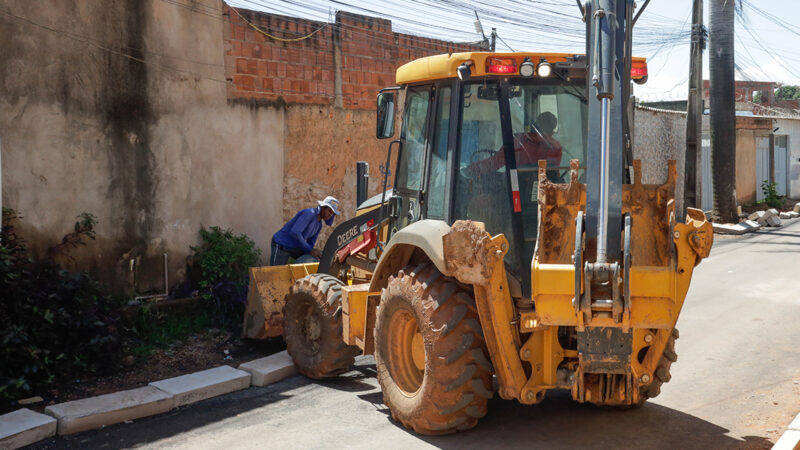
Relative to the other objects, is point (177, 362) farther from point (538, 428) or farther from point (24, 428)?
point (538, 428)

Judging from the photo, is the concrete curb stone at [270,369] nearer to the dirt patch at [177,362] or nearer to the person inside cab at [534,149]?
the dirt patch at [177,362]

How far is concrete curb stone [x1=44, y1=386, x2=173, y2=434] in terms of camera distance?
5.83 meters

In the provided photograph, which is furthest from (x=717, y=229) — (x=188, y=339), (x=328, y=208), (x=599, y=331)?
(x=599, y=331)

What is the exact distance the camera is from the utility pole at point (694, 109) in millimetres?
17078

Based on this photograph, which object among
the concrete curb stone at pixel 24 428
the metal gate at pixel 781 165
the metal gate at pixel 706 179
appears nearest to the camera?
the concrete curb stone at pixel 24 428

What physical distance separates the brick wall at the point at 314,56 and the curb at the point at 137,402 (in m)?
4.17

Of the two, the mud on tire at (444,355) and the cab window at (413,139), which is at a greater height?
the cab window at (413,139)

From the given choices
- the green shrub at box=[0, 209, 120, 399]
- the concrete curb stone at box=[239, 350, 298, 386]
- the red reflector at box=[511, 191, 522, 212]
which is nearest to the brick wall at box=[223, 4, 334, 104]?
the green shrub at box=[0, 209, 120, 399]

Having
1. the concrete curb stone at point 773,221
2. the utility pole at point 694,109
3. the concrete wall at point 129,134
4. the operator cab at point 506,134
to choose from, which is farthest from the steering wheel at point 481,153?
the concrete curb stone at point 773,221

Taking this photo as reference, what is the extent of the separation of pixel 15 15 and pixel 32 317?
2987 mm

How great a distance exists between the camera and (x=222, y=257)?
9453mm

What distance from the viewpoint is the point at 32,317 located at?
6.82m

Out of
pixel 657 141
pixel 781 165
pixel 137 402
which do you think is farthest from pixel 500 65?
→ pixel 781 165

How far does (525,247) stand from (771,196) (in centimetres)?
2068
